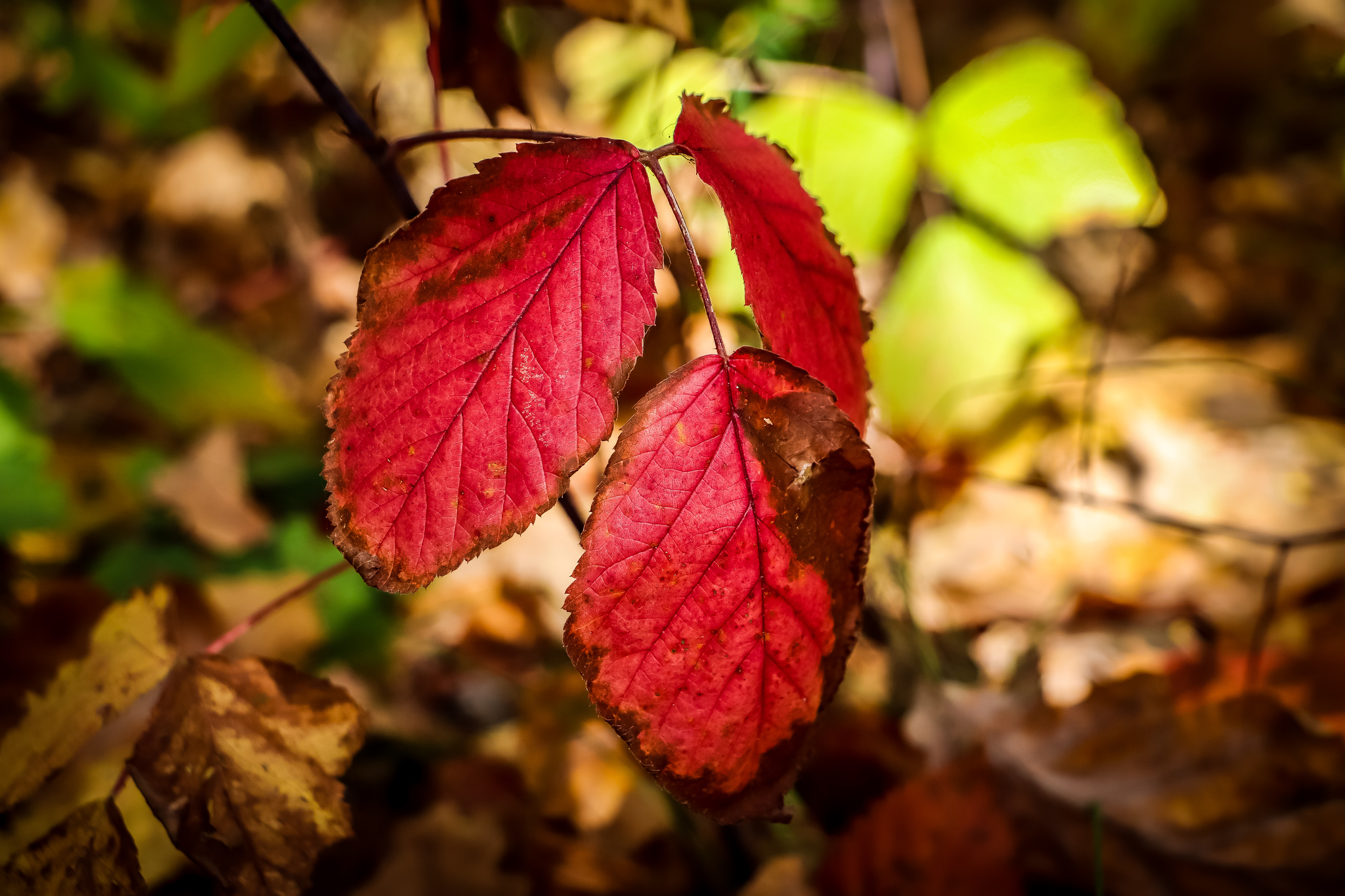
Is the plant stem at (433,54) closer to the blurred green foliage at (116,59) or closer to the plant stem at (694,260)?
the plant stem at (694,260)

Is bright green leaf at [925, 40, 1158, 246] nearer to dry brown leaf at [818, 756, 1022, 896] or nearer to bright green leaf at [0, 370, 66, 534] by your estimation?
dry brown leaf at [818, 756, 1022, 896]

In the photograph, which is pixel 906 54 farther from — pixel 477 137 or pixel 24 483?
pixel 24 483

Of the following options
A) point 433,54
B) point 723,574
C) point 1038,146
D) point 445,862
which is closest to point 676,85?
point 1038,146

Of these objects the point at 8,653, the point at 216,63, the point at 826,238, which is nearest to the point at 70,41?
the point at 216,63

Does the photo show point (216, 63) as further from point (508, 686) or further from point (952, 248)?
point (952, 248)

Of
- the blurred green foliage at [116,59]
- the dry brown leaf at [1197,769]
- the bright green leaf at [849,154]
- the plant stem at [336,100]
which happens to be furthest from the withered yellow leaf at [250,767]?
the blurred green foliage at [116,59]
